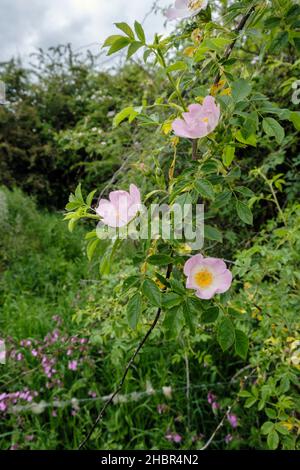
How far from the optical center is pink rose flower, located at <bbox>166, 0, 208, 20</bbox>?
62 centimetres

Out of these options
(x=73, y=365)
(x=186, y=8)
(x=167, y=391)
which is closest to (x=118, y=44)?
(x=186, y=8)

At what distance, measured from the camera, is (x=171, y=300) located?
57cm

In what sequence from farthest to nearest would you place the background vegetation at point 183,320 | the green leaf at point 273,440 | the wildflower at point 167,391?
1. the wildflower at point 167,391
2. the green leaf at point 273,440
3. the background vegetation at point 183,320

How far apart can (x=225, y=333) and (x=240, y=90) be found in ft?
1.07

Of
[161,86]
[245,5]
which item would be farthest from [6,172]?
[245,5]

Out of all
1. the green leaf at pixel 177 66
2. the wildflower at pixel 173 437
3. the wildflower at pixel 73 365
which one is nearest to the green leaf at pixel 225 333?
A: the green leaf at pixel 177 66

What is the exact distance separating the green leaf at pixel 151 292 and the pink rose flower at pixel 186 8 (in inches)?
15.9

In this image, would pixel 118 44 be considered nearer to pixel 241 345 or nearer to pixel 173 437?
pixel 241 345

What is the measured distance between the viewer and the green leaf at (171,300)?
57cm

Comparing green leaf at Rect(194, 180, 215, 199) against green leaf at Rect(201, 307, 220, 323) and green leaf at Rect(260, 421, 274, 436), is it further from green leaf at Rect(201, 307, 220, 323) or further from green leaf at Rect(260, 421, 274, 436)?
green leaf at Rect(260, 421, 274, 436)

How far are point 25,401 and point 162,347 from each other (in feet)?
2.08

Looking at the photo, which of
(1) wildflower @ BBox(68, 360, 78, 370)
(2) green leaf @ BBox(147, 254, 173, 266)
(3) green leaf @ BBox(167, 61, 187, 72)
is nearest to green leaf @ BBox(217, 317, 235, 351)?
(2) green leaf @ BBox(147, 254, 173, 266)

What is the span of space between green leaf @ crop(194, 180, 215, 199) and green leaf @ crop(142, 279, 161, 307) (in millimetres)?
138

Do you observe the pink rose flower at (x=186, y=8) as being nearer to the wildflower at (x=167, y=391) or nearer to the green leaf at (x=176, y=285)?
the green leaf at (x=176, y=285)
